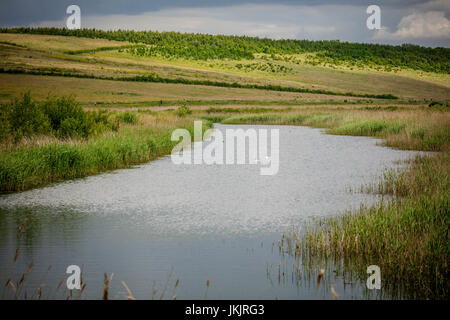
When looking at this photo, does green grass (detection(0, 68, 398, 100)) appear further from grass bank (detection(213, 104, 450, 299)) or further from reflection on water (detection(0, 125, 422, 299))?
grass bank (detection(213, 104, 450, 299))

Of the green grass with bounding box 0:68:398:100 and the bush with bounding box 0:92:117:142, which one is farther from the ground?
the green grass with bounding box 0:68:398:100

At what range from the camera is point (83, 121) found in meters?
19.7

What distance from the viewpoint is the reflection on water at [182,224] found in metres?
7.04

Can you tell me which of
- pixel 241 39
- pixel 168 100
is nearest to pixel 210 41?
pixel 241 39

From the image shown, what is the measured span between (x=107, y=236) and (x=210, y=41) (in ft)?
438

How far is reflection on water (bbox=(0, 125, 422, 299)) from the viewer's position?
23.1 feet

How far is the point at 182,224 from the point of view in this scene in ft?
33.7

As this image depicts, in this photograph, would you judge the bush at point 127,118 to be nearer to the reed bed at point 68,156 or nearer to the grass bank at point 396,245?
the reed bed at point 68,156

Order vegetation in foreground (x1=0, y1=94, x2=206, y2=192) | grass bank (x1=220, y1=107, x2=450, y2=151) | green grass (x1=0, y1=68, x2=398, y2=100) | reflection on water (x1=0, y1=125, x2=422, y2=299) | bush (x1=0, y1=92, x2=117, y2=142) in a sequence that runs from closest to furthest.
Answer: reflection on water (x1=0, y1=125, x2=422, y2=299)
vegetation in foreground (x1=0, y1=94, x2=206, y2=192)
bush (x1=0, y1=92, x2=117, y2=142)
grass bank (x1=220, y1=107, x2=450, y2=151)
green grass (x1=0, y1=68, x2=398, y2=100)

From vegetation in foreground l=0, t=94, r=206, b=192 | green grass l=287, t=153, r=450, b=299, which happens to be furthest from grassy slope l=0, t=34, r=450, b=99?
green grass l=287, t=153, r=450, b=299

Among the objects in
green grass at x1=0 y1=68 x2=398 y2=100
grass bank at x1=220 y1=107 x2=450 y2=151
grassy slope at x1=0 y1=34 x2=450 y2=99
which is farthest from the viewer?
grassy slope at x1=0 y1=34 x2=450 y2=99

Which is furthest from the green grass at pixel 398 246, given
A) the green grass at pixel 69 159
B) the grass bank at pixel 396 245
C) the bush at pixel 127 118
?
the bush at pixel 127 118

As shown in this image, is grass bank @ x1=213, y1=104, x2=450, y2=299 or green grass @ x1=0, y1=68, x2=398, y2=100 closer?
grass bank @ x1=213, y1=104, x2=450, y2=299
